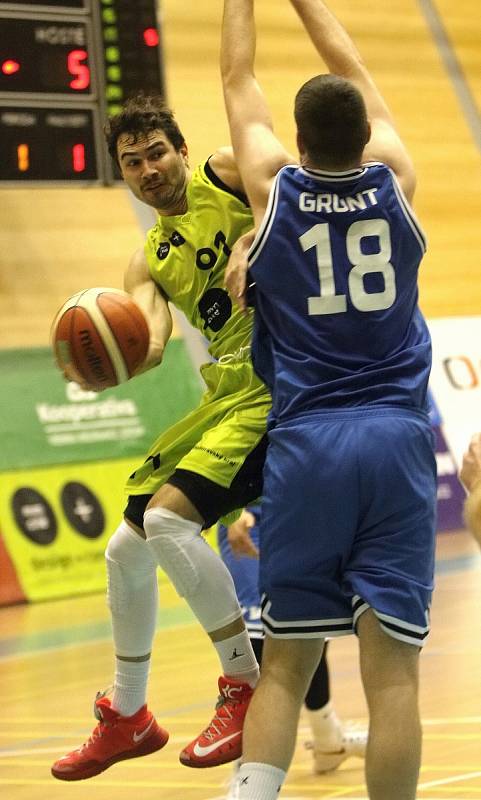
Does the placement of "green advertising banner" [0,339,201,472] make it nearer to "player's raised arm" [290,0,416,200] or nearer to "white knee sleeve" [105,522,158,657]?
"white knee sleeve" [105,522,158,657]

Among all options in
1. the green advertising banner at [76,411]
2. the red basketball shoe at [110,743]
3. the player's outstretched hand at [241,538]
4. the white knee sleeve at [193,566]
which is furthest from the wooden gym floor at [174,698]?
the green advertising banner at [76,411]

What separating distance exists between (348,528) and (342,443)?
227mm

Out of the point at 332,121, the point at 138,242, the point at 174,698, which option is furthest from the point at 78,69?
the point at 332,121

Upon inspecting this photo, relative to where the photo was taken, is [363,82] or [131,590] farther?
[131,590]

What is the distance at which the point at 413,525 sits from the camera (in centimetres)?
357

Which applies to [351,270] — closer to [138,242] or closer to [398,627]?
[398,627]

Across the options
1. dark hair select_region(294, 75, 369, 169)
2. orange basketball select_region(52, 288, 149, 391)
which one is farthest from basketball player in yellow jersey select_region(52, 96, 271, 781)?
dark hair select_region(294, 75, 369, 169)

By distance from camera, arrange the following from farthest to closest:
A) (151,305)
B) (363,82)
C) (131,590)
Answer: (151,305) → (131,590) → (363,82)

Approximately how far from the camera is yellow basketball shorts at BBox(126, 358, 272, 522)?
4.05 m

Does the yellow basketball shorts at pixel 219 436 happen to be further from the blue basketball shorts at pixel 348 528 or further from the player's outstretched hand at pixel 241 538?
the player's outstretched hand at pixel 241 538

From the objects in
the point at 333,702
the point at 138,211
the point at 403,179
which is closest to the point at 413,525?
the point at 403,179

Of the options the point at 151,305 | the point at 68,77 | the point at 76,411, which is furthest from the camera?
the point at 76,411

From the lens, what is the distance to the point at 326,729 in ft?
17.8

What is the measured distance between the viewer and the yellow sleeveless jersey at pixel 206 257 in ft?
14.7
